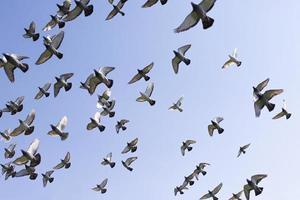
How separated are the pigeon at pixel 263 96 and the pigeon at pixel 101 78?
785 cm

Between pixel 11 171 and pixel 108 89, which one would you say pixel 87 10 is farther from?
pixel 11 171

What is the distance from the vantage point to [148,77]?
33344mm

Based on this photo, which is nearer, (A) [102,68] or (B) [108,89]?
(A) [102,68]

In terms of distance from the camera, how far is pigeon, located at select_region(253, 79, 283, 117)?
29592mm

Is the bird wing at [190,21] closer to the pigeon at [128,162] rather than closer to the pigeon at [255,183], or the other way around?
the pigeon at [255,183]

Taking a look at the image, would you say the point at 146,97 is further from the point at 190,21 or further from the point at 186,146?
the point at 190,21

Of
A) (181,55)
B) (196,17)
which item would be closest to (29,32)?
(181,55)

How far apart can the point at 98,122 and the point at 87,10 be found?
27.1 feet

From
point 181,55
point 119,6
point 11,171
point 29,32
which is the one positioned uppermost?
point 29,32

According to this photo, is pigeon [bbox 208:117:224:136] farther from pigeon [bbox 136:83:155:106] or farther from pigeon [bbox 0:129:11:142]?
pigeon [bbox 0:129:11:142]

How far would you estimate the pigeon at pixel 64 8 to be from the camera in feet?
98.7

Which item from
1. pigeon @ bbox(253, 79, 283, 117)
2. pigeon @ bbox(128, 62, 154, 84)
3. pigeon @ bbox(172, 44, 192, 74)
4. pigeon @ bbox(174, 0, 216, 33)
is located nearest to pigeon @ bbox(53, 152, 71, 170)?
pigeon @ bbox(128, 62, 154, 84)

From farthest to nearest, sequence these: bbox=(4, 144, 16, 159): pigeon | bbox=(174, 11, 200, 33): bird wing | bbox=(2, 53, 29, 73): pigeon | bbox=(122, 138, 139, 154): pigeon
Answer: bbox=(122, 138, 139, 154): pigeon → bbox=(4, 144, 16, 159): pigeon → bbox=(2, 53, 29, 73): pigeon → bbox=(174, 11, 200, 33): bird wing

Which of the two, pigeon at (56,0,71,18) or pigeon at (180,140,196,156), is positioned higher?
pigeon at (56,0,71,18)
